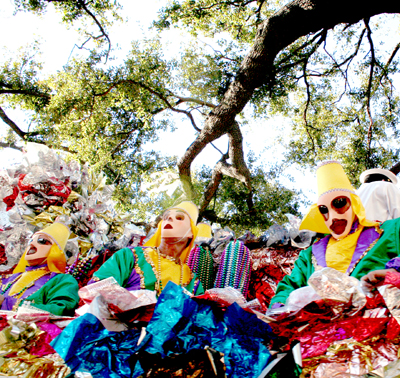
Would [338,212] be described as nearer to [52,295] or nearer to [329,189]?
[329,189]

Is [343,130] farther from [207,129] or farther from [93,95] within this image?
[93,95]

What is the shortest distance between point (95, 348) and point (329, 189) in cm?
172

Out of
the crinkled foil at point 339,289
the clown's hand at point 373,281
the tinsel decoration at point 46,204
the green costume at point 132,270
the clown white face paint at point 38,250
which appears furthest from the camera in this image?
the tinsel decoration at point 46,204

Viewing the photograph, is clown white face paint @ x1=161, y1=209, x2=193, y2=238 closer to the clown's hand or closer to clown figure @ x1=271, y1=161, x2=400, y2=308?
clown figure @ x1=271, y1=161, x2=400, y2=308

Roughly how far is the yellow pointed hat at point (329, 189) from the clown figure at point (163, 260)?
92 centimetres

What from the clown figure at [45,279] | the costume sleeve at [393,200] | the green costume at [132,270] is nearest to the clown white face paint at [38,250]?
the clown figure at [45,279]

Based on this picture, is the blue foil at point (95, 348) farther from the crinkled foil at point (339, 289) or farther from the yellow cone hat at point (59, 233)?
the yellow cone hat at point (59, 233)

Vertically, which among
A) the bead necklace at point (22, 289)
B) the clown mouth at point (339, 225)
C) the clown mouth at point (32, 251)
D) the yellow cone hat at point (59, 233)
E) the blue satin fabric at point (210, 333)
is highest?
the yellow cone hat at point (59, 233)

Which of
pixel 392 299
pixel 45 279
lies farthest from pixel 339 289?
pixel 45 279

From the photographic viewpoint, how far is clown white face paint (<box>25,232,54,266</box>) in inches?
105

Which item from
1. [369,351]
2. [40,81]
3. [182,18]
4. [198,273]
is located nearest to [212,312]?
[369,351]

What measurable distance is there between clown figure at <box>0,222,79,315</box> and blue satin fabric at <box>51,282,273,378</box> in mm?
1105

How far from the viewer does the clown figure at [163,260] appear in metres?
2.21

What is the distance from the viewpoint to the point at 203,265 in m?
2.76
